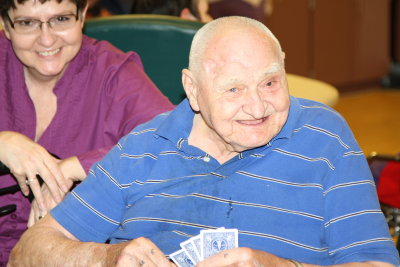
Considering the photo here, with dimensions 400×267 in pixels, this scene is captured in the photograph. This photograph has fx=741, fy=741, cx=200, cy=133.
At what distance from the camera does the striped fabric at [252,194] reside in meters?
1.87

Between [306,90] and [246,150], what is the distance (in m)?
1.25

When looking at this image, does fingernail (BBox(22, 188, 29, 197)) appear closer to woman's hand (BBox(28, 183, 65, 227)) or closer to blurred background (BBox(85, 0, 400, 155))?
woman's hand (BBox(28, 183, 65, 227))

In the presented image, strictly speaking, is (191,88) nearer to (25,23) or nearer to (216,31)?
(216,31)

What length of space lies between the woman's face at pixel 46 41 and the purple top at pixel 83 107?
78 mm

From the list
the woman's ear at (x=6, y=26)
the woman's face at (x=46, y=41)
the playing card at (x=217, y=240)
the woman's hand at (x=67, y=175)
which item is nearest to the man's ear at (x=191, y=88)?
the playing card at (x=217, y=240)

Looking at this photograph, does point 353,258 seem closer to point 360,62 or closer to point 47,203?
point 47,203

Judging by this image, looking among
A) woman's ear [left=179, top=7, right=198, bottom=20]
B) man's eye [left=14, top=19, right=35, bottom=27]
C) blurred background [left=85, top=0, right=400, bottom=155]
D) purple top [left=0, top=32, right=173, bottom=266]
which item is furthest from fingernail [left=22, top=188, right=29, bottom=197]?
blurred background [left=85, top=0, right=400, bottom=155]

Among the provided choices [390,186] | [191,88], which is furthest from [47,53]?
[390,186]

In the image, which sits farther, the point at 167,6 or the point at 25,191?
the point at 167,6

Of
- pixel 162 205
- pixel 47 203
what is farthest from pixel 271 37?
pixel 47 203

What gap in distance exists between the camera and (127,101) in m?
2.57

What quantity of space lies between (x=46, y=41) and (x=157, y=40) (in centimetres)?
63

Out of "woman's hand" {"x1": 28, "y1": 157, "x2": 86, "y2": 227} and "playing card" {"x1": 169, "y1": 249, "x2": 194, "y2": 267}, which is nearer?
"playing card" {"x1": 169, "y1": 249, "x2": 194, "y2": 267}

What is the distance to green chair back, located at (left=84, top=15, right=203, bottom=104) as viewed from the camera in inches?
119
